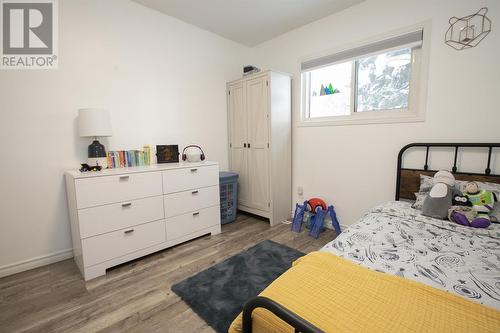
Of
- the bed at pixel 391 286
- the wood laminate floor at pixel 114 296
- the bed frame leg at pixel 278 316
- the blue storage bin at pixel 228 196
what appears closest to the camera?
the bed frame leg at pixel 278 316

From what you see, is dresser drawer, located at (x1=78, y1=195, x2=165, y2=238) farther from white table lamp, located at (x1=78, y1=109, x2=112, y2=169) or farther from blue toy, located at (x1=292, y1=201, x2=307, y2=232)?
blue toy, located at (x1=292, y1=201, x2=307, y2=232)

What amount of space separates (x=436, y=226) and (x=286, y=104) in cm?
200

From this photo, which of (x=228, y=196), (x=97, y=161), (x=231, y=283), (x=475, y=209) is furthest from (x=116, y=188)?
(x=475, y=209)

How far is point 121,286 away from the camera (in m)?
1.72

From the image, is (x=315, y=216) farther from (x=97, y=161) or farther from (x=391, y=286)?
(x=97, y=161)

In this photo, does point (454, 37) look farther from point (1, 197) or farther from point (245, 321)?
point (1, 197)

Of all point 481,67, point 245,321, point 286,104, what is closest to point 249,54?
point 286,104

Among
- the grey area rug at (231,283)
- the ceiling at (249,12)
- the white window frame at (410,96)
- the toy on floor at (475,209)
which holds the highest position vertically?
the ceiling at (249,12)

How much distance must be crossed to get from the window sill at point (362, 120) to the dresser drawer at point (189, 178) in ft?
4.33

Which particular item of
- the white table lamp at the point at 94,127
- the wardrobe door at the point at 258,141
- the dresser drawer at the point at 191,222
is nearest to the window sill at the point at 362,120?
the wardrobe door at the point at 258,141

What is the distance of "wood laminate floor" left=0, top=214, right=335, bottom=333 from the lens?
4.49 ft

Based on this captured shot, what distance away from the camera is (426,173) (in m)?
1.98

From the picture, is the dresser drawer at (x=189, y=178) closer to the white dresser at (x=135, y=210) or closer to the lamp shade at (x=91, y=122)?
the white dresser at (x=135, y=210)

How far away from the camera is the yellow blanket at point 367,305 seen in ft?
2.32
